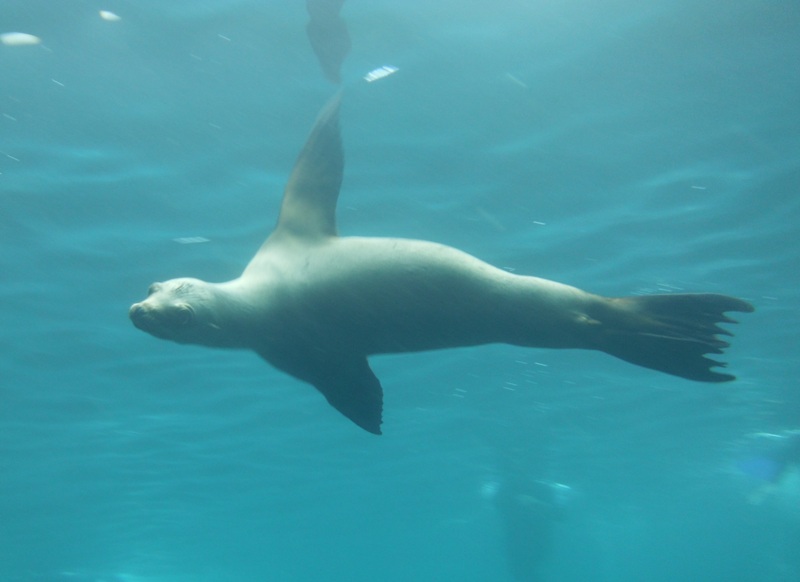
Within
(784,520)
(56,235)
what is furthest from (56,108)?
(784,520)

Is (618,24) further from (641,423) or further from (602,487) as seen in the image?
(602,487)

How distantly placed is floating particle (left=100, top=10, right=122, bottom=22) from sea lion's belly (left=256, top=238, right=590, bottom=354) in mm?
5535

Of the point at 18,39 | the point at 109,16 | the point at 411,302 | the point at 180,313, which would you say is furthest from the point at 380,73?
the point at 180,313

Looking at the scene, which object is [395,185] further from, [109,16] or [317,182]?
[317,182]

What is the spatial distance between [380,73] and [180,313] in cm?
636

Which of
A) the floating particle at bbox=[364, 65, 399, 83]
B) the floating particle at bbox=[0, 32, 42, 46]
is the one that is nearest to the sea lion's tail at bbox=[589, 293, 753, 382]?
the floating particle at bbox=[364, 65, 399, 83]

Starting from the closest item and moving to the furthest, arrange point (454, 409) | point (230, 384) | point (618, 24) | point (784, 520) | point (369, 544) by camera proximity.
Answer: point (618, 24)
point (230, 384)
point (454, 409)
point (369, 544)
point (784, 520)

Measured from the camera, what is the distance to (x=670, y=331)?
11.8ft

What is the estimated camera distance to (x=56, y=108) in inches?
332

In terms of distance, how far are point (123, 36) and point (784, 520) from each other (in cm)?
A: 7302

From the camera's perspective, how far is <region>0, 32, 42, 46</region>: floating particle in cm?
749

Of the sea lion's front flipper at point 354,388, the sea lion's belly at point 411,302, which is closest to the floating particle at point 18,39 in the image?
the sea lion's belly at point 411,302

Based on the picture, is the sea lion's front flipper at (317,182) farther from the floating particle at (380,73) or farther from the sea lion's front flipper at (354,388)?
the floating particle at (380,73)

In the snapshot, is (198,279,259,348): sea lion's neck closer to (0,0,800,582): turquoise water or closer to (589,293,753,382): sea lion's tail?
(589,293,753,382): sea lion's tail
